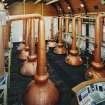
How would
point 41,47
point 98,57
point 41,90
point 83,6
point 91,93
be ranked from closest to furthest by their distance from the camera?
point 91,93
point 41,47
point 41,90
point 98,57
point 83,6

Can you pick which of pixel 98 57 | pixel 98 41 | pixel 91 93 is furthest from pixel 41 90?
pixel 98 41

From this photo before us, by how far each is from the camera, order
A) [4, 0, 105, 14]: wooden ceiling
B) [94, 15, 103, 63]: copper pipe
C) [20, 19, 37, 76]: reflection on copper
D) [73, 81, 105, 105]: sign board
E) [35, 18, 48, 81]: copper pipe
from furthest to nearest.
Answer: [4, 0, 105, 14]: wooden ceiling → [20, 19, 37, 76]: reflection on copper → [94, 15, 103, 63]: copper pipe → [35, 18, 48, 81]: copper pipe → [73, 81, 105, 105]: sign board

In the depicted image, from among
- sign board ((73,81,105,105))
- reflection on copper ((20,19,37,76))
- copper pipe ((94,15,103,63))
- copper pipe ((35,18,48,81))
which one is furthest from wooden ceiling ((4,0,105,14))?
sign board ((73,81,105,105))

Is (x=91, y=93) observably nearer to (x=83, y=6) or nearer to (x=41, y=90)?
(x=41, y=90)

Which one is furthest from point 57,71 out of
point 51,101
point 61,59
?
point 51,101

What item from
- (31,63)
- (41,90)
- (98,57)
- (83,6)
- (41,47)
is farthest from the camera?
(83,6)

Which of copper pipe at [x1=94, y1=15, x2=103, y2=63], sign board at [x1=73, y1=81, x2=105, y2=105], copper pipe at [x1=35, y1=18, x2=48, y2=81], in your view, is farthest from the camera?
copper pipe at [x1=94, y1=15, x2=103, y2=63]

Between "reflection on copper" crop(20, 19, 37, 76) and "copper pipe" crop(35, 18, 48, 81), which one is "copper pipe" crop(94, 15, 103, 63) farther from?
"copper pipe" crop(35, 18, 48, 81)

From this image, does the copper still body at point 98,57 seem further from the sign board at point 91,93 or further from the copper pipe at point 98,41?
the sign board at point 91,93

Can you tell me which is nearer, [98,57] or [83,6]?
[98,57]

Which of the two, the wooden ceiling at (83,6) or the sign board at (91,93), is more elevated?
the wooden ceiling at (83,6)

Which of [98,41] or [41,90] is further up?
[98,41]

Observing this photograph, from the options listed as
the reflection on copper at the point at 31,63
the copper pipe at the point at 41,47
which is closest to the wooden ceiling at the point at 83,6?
the reflection on copper at the point at 31,63

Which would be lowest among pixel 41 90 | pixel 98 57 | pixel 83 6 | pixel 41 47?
pixel 41 90
